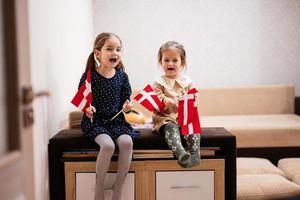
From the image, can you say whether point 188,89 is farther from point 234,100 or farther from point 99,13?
point 99,13

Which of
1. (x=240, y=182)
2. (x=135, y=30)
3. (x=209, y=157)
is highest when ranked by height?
(x=135, y=30)

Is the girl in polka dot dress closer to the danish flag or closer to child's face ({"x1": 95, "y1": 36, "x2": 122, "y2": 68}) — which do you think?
child's face ({"x1": 95, "y1": 36, "x2": 122, "y2": 68})

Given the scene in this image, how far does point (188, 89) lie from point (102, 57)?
56 centimetres

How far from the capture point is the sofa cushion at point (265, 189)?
2.76m

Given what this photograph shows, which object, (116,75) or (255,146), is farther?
(255,146)

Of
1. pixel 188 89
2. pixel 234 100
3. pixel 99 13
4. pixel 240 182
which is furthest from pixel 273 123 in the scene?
pixel 99 13

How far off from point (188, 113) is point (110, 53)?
0.57 metres

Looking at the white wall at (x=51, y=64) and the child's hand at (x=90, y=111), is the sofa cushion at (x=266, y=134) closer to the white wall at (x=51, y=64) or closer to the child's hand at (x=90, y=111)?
the white wall at (x=51, y=64)

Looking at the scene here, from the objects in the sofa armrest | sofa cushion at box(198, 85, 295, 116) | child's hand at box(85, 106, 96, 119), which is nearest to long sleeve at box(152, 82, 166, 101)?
child's hand at box(85, 106, 96, 119)

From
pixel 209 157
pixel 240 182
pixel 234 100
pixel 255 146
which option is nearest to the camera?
pixel 209 157

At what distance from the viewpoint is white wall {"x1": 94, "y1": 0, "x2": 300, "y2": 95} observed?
4.83 m

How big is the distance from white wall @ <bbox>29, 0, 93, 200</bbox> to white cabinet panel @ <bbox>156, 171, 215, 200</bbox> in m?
0.68

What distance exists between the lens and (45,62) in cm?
262

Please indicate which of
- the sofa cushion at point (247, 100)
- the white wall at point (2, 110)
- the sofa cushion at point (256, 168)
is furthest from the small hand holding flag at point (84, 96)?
the sofa cushion at point (247, 100)
